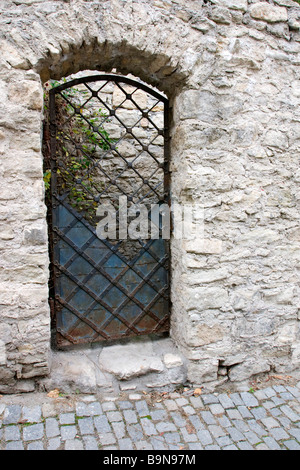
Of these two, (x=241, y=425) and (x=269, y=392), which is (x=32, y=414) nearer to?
(x=241, y=425)

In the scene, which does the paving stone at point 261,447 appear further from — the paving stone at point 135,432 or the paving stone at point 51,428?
the paving stone at point 51,428

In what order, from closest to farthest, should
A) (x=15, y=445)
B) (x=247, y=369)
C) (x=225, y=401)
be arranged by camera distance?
(x=15, y=445), (x=225, y=401), (x=247, y=369)

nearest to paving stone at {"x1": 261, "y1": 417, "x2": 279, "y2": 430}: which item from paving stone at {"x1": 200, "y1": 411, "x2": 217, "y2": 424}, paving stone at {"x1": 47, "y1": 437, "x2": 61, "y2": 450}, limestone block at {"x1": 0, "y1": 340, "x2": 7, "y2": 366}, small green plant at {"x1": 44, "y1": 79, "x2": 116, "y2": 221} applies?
paving stone at {"x1": 200, "y1": 411, "x2": 217, "y2": 424}

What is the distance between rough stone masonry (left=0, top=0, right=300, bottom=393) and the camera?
203cm

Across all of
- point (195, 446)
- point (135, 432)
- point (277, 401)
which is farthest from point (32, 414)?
point (277, 401)

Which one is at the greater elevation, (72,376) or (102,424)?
(72,376)

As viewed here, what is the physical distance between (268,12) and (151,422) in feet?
9.59

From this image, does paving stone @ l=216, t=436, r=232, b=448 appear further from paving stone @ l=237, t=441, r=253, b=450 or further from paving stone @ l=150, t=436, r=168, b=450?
paving stone @ l=150, t=436, r=168, b=450

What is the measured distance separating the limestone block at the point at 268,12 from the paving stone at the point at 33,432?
10.0 ft

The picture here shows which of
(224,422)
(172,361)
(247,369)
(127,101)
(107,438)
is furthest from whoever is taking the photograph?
(127,101)

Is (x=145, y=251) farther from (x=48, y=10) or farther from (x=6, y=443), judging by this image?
(x=48, y=10)

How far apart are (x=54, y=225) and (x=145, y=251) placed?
728 millimetres

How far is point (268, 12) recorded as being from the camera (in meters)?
2.39
